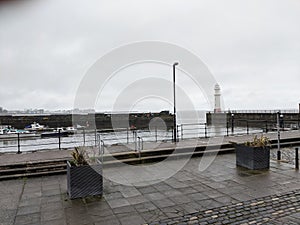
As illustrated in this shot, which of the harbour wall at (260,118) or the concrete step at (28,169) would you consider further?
the harbour wall at (260,118)

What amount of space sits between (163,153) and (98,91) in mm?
3196

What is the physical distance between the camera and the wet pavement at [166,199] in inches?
156

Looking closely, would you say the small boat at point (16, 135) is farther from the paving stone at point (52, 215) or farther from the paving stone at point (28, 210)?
the paving stone at point (52, 215)

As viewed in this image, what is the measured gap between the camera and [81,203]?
471 cm

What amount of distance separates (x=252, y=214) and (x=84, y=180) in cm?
319

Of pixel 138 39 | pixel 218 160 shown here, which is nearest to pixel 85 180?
pixel 218 160

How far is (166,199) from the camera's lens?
191 inches

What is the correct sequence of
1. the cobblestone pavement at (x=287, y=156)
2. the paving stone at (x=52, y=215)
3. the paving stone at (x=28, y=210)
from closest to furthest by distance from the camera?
the paving stone at (x=52, y=215) → the paving stone at (x=28, y=210) → the cobblestone pavement at (x=287, y=156)

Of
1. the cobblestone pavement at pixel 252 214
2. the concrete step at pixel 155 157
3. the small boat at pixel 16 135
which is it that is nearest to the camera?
the cobblestone pavement at pixel 252 214

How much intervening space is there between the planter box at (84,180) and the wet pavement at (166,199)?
175 mm

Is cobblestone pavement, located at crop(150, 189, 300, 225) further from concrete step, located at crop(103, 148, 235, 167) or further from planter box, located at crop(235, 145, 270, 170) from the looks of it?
A: concrete step, located at crop(103, 148, 235, 167)

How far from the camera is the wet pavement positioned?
3961mm

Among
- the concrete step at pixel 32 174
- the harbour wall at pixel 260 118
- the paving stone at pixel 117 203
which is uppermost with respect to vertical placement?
the harbour wall at pixel 260 118

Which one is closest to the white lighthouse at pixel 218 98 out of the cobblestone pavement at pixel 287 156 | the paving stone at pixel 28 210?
the cobblestone pavement at pixel 287 156
